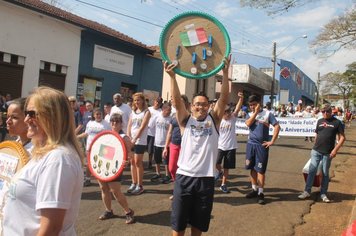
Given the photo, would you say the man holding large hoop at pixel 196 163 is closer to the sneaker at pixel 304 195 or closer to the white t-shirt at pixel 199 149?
the white t-shirt at pixel 199 149

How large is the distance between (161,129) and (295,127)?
997cm

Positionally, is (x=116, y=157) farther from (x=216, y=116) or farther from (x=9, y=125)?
(x=9, y=125)

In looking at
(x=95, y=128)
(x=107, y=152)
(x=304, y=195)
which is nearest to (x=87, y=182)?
(x=95, y=128)

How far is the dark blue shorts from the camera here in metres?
7.17

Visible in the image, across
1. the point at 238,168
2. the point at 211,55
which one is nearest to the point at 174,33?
the point at 211,55

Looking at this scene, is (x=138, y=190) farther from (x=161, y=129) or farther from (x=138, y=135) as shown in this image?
(x=161, y=129)

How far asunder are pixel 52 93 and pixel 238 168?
8.98m

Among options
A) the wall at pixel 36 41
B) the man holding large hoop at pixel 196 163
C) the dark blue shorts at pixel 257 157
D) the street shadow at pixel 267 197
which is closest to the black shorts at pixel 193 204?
the man holding large hoop at pixel 196 163

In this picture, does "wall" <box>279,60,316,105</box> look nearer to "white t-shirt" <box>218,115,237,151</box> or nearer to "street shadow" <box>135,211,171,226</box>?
"white t-shirt" <box>218,115,237,151</box>

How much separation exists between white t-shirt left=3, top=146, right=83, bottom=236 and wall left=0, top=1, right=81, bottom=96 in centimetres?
1371

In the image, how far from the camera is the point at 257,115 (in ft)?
24.0

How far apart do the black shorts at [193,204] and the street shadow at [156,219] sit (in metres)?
1.72

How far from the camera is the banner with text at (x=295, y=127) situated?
16683 millimetres

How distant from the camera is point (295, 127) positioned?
17.0 metres
